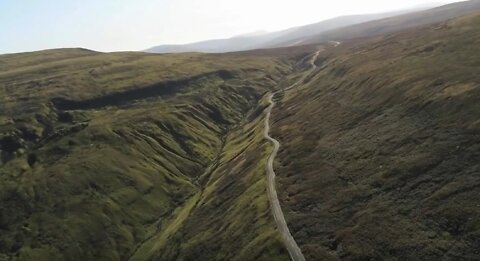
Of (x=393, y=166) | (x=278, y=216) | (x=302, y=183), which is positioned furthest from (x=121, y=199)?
(x=393, y=166)

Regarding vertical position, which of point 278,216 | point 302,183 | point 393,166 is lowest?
point 278,216

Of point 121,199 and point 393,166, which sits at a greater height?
point 393,166

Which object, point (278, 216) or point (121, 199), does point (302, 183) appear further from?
point (121, 199)

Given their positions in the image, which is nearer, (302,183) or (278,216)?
(278,216)

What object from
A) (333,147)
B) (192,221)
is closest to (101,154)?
(192,221)

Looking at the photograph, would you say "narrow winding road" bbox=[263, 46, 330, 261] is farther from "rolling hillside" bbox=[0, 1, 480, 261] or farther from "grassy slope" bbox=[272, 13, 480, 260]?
"grassy slope" bbox=[272, 13, 480, 260]

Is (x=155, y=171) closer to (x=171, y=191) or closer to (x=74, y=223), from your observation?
(x=171, y=191)

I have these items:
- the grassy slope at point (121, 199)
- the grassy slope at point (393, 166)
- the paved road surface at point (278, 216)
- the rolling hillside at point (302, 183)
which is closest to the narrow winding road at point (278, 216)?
the paved road surface at point (278, 216)

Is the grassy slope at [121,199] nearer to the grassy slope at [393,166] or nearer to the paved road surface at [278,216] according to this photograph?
the paved road surface at [278,216]
